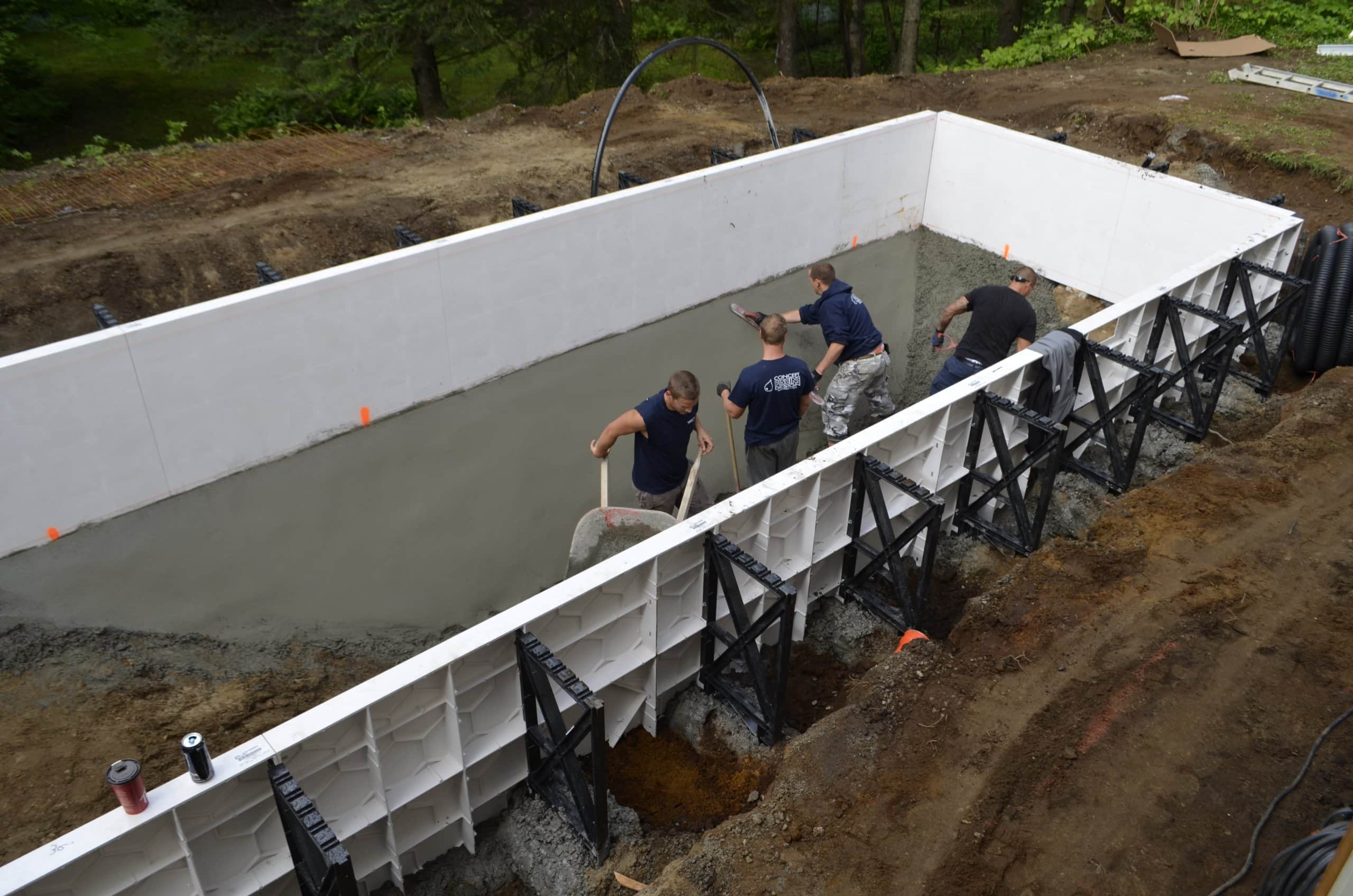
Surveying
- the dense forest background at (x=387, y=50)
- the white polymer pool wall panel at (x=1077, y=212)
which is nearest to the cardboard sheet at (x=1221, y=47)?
the dense forest background at (x=387, y=50)

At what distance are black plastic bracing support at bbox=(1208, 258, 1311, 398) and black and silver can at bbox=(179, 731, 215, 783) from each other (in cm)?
814

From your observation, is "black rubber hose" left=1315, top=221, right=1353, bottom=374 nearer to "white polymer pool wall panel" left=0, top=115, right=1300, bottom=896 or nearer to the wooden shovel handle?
"white polymer pool wall panel" left=0, top=115, right=1300, bottom=896

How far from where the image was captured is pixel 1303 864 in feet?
14.5

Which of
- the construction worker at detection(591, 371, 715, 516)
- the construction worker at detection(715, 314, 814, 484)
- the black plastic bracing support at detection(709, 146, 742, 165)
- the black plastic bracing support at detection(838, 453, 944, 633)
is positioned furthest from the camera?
the black plastic bracing support at detection(709, 146, 742, 165)

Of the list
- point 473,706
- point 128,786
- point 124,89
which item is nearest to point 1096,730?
point 473,706

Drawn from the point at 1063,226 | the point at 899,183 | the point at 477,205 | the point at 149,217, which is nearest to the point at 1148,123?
the point at 1063,226

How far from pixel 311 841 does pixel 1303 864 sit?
14.0ft

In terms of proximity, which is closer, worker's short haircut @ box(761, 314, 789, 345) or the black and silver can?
the black and silver can

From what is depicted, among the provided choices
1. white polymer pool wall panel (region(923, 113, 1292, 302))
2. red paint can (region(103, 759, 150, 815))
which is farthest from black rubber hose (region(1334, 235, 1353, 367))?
red paint can (region(103, 759, 150, 815))

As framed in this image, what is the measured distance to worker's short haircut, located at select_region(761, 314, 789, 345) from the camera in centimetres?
748

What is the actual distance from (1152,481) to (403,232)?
22.0 ft

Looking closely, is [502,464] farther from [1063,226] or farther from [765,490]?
[1063,226]

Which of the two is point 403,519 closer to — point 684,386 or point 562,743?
point 684,386

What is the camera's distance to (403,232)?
29.7 feet
